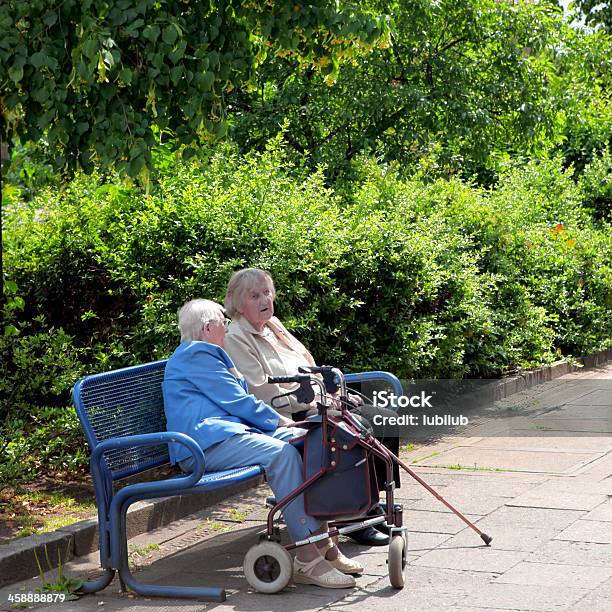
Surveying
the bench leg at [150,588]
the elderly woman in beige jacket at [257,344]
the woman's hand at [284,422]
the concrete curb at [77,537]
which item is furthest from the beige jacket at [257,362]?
the bench leg at [150,588]

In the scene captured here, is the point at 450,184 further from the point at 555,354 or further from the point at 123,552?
the point at 123,552

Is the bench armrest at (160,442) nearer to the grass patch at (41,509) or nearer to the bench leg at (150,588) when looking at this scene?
the bench leg at (150,588)

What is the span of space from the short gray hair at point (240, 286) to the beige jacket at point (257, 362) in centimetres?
8

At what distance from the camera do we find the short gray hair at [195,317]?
216 inches

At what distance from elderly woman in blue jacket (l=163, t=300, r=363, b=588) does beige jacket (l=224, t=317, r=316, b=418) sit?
161mm

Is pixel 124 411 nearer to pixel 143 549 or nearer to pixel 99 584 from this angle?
pixel 143 549

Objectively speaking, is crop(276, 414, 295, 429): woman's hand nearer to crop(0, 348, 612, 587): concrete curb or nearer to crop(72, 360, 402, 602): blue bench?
crop(72, 360, 402, 602): blue bench

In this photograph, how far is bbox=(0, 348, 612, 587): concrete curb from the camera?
16.5 feet

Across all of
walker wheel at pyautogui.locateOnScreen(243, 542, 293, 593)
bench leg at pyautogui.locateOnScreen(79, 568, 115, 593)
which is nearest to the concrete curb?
bench leg at pyautogui.locateOnScreen(79, 568, 115, 593)

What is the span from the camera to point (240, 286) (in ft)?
19.7

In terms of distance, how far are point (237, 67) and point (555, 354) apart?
6974mm

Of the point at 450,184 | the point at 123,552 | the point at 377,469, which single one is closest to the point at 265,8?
the point at 377,469

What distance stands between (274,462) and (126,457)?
0.75 m

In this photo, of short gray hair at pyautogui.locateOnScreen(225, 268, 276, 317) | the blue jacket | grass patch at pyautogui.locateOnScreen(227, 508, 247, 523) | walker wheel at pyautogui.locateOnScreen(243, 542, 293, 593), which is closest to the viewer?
walker wheel at pyautogui.locateOnScreen(243, 542, 293, 593)
